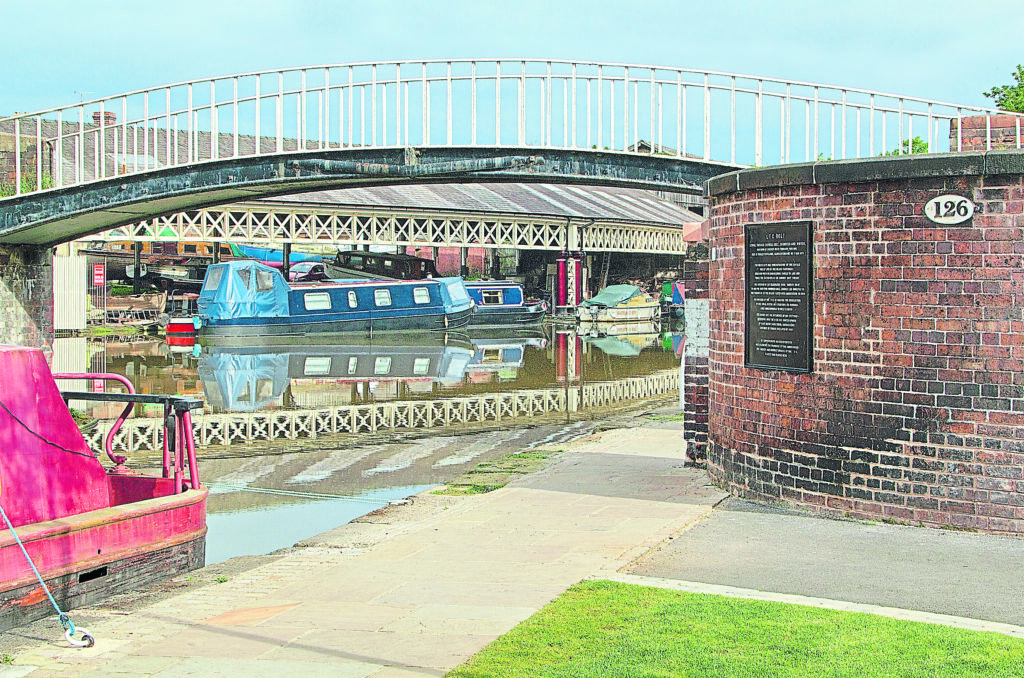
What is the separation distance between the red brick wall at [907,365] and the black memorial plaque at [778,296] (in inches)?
3.6

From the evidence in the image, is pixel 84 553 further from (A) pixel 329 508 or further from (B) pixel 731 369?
(B) pixel 731 369

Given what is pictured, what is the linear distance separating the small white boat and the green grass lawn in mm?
46068

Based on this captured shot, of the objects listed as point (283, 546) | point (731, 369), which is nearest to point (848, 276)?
point (731, 369)

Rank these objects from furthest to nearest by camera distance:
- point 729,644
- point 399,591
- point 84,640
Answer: point 399,591 < point 84,640 < point 729,644

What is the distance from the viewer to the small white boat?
2058 inches

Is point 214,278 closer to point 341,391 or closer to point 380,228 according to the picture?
point 380,228

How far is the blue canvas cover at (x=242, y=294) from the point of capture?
3775 centimetres

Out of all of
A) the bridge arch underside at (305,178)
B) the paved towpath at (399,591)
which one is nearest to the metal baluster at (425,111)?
the bridge arch underside at (305,178)

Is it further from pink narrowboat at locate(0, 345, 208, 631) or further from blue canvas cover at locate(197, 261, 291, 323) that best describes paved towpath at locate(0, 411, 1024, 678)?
blue canvas cover at locate(197, 261, 291, 323)

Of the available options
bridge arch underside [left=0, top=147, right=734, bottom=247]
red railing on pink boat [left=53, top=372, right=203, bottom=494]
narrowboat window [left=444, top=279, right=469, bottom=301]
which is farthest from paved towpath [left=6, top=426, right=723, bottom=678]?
narrowboat window [left=444, top=279, right=469, bottom=301]

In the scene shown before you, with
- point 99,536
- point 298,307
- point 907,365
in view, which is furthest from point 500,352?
point 99,536

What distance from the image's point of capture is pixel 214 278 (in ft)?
127

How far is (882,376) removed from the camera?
859 centimetres

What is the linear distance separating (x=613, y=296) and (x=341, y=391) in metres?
33.1
